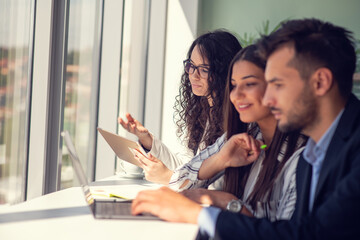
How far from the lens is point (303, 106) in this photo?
1.39 meters

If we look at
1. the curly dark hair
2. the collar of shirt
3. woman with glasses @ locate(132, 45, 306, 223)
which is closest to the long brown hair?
woman with glasses @ locate(132, 45, 306, 223)

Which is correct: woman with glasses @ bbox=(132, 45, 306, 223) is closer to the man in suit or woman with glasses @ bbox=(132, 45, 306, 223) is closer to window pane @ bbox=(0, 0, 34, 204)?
the man in suit

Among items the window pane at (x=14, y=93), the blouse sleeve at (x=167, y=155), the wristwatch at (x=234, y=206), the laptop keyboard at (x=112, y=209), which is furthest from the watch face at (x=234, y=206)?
the window pane at (x=14, y=93)

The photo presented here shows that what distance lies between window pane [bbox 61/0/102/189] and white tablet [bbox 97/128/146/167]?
65 centimetres

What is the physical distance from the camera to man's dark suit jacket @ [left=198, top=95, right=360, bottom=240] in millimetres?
1141

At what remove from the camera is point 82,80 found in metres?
3.26

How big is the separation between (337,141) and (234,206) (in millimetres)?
499

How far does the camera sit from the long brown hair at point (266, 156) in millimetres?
1733

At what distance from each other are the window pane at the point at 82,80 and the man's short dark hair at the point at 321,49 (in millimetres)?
1644

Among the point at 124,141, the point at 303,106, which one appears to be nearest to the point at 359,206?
the point at 303,106

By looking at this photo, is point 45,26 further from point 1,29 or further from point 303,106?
A: point 303,106

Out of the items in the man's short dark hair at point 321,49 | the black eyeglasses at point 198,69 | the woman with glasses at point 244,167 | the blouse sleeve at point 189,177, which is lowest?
the blouse sleeve at point 189,177

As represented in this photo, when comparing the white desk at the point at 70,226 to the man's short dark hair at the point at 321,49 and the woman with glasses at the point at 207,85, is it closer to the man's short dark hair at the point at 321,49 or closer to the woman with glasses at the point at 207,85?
the man's short dark hair at the point at 321,49

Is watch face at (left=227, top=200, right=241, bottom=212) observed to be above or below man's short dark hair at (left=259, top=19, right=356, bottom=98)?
below
